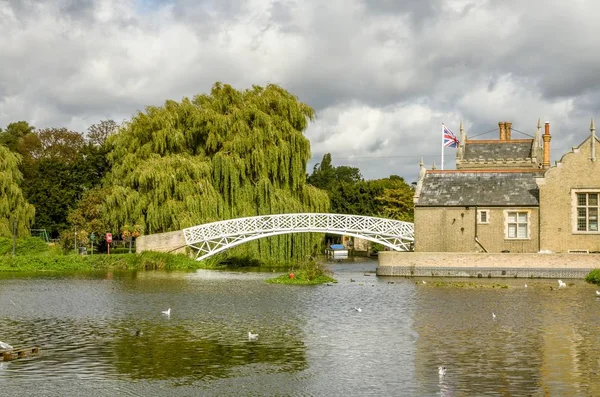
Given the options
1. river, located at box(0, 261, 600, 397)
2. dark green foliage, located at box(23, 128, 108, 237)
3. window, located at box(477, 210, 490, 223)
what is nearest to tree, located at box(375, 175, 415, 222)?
dark green foliage, located at box(23, 128, 108, 237)

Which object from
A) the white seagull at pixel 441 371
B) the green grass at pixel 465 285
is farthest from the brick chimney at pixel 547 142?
the white seagull at pixel 441 371

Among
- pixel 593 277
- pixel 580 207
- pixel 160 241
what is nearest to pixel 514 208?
pixel 580 207


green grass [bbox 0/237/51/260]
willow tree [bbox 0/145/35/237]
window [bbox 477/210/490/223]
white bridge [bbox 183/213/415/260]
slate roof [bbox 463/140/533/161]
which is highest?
slate roof [bbox 463/140/533/161]

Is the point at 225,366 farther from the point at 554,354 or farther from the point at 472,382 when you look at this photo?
the point at 554,354

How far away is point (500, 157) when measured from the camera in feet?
221

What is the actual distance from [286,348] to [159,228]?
33176 millimetres

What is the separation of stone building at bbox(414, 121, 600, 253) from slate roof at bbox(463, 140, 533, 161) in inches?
755

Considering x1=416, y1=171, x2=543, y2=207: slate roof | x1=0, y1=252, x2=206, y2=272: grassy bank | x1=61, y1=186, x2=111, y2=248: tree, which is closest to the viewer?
x1=416, y1=171, x2=543, y2=207: slate roof

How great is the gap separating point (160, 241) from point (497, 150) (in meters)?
29.9

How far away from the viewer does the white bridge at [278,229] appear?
5119cm

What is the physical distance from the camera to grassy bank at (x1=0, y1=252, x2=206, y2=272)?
160 feet

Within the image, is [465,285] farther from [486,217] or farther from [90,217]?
[90,217]

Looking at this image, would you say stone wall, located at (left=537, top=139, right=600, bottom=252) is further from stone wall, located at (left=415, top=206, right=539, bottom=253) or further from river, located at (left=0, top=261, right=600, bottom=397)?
river, located at (left=0, top=261, right=600, bottom=397)

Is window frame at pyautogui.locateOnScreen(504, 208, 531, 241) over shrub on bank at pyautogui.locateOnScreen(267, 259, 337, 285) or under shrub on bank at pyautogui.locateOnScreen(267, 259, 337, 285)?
over
